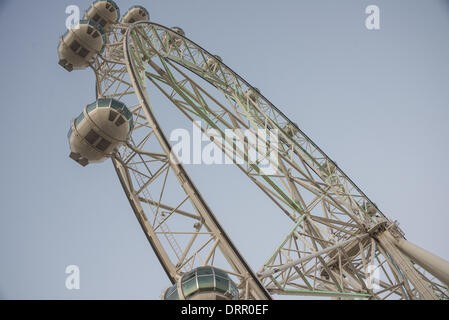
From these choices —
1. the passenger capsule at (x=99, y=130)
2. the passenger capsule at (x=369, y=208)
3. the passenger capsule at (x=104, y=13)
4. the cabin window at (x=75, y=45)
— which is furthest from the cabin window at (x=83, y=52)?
the passenger capsule at (x=369, y=208)

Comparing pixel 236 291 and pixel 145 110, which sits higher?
pixel 145 110

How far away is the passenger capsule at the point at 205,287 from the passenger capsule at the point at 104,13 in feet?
53.1

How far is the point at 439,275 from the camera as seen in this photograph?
40.1 ft

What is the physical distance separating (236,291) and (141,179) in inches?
221

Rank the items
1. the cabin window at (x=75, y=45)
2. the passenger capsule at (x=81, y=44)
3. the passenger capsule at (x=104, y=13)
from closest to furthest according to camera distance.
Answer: the passenger capsule at (x=81, y=44) → the cabin window at (x=75, y=45) → the passenger capsule at (x=104, y=13)

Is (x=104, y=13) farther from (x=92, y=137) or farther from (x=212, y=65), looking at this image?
(x=92, y=137)

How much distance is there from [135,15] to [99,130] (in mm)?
14769

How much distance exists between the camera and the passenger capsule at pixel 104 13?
1934cm

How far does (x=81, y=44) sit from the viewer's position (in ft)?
50.1

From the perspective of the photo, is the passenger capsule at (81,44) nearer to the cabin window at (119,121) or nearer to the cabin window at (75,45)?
the cabin window at (75,45)

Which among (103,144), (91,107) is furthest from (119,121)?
(91,107)
